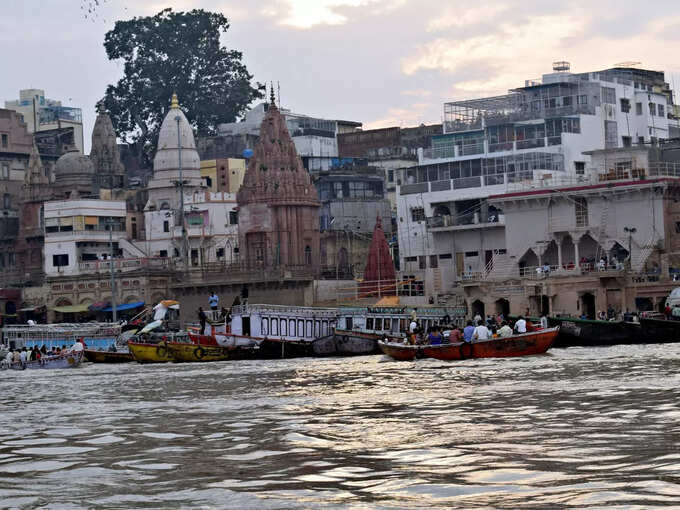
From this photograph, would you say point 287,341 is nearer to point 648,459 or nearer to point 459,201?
point 459,201

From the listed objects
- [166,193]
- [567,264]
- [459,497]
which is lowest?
[459,497]

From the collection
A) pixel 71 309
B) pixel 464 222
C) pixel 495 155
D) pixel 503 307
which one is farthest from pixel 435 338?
pixel 71 309

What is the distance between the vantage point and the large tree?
346 ft

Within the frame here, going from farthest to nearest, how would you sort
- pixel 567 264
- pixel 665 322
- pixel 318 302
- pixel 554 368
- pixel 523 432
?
pixel 318 302
pixel 567 264
pixel 665 322
pixel 554 368
pixel 523 432

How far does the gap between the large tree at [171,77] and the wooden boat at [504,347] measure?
2553 inches

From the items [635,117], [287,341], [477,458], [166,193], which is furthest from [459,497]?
[166,193]

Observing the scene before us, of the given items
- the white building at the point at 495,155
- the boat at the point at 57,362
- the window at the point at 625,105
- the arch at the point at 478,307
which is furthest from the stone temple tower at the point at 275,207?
the boat at the point at 57,362

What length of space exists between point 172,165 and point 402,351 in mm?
47170

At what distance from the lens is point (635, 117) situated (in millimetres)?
77125

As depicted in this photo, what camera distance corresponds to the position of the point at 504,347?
4212cm

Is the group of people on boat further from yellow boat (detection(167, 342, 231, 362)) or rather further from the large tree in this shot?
the large tree

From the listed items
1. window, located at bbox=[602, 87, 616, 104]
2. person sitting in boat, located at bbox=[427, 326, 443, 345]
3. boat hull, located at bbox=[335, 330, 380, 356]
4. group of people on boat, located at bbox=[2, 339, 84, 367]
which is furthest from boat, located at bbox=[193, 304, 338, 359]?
window, located at bbox=[602, 87, 616, 104]

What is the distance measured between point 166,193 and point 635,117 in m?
30.8

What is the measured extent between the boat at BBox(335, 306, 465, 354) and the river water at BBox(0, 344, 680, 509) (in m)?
15.5
